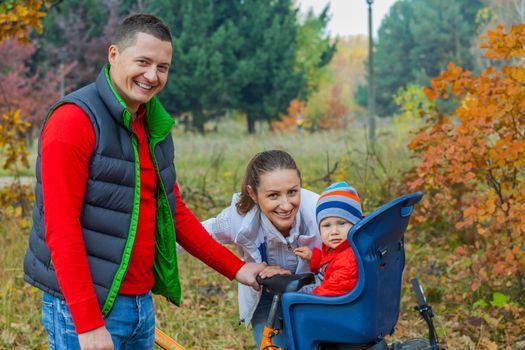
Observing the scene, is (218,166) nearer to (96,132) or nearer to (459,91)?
(459,91)

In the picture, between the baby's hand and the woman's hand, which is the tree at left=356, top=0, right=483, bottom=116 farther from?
the woman's hand

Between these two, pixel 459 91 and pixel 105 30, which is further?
pixel 105 30

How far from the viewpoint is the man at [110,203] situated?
2.07 metres

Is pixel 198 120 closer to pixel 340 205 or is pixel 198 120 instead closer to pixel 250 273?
pixel 250 273

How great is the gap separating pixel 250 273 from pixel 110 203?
0.78 m

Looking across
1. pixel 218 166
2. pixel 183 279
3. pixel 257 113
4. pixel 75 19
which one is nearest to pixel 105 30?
pixel 75 19

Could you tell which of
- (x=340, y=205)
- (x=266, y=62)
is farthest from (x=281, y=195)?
(x=266, y=62)

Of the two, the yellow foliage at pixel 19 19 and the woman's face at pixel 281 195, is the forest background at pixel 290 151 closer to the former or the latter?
the yellow foliage at pixel 19 19

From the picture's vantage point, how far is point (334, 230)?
8.79 ft

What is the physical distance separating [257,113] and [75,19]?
26.3 feet

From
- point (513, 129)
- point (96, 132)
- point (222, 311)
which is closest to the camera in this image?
point (96, 132)

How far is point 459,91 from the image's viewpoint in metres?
4.82

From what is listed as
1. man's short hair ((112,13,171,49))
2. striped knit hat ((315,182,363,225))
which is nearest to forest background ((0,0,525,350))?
striped knit hat ((315,182,363,225))

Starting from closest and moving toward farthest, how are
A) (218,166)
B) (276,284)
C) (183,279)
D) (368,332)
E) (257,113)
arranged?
(368,332) → (276,284) → (183,279) → (218,166) → (257,113)
